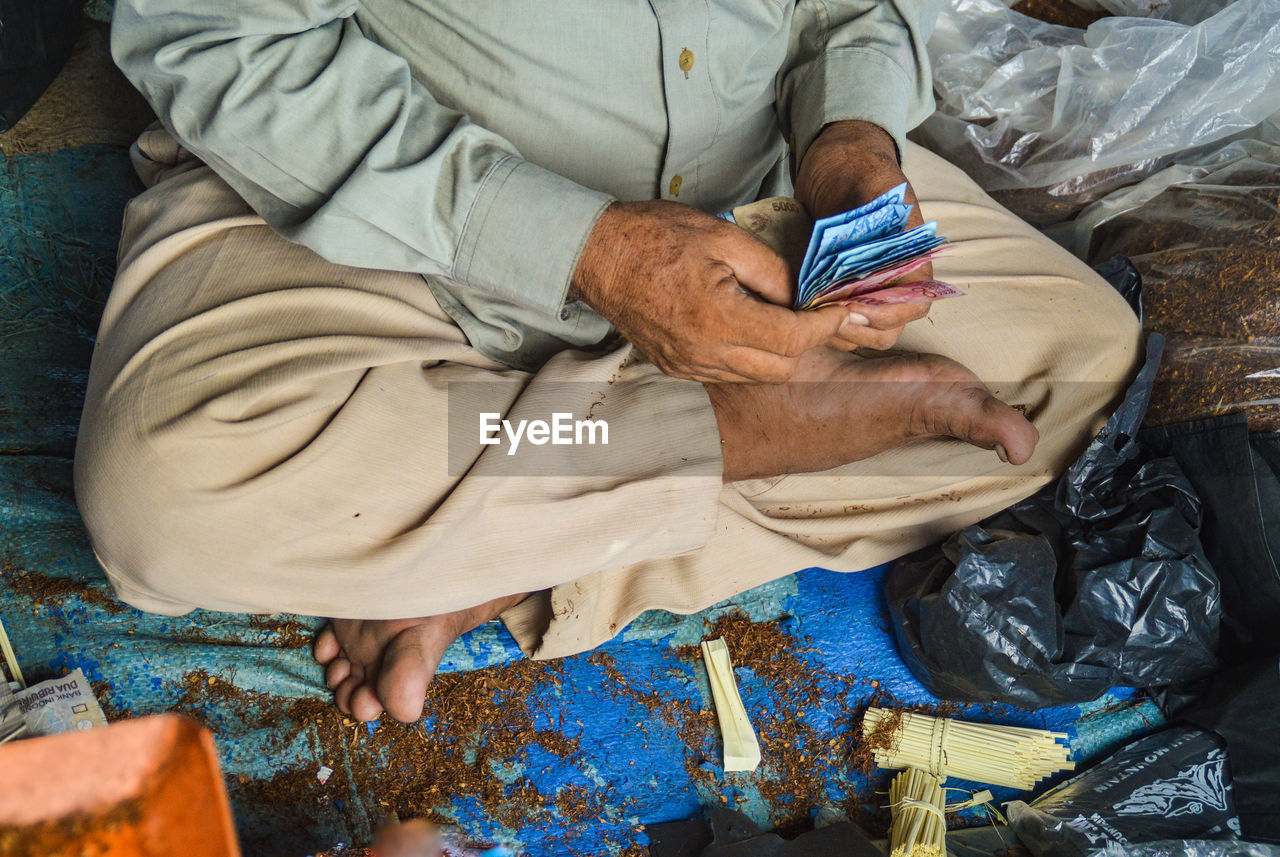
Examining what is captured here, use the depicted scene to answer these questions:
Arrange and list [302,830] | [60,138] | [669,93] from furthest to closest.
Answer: [60,138] → [302,830] → [669,93]

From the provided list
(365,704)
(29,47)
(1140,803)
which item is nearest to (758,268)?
(365,704)

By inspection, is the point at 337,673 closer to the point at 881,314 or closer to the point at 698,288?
the point at 698,288

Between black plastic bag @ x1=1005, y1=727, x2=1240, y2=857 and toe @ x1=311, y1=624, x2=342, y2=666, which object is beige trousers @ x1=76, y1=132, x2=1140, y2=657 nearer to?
toe @ x1=311, y1=624, x2=342, y2=666

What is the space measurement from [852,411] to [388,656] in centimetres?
78

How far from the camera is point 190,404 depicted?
1.03 m

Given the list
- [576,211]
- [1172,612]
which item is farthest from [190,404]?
[1172,612]

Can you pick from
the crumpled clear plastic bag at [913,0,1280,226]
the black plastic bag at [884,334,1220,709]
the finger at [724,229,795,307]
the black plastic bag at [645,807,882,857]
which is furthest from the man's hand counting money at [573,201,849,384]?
the crumpled clear plastic bag at [913,0,1280,226]

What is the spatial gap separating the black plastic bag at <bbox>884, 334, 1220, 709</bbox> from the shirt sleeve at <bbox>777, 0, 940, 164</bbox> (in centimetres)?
59

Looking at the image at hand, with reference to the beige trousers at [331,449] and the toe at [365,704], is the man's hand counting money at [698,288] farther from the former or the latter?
the toe at [365,704]

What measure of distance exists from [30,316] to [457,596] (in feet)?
3.49

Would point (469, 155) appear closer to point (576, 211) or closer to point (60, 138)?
point (576, 211)

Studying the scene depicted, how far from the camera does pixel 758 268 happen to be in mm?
995

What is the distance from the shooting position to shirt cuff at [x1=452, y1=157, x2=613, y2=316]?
3.26 ft

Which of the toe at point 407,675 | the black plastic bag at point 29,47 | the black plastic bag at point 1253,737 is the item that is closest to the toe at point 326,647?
the toe at point 407,675
